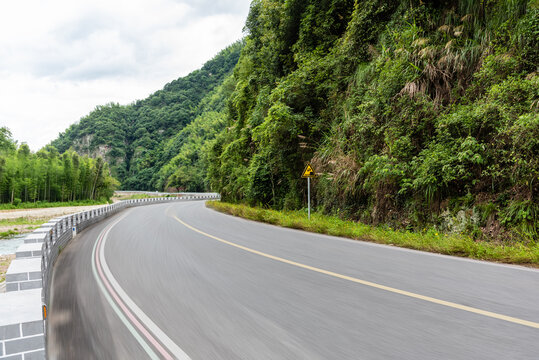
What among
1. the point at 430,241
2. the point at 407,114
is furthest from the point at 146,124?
the point at 430,241

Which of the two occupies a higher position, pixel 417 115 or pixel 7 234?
pixel 417 115

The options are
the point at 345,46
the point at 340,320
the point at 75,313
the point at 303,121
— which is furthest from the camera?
the point at 303,121

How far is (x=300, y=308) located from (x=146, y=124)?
163 meters

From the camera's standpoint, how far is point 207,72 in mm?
152625

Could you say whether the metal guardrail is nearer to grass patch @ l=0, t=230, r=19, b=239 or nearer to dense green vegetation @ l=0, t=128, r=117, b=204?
grass patch @ l=0, t=230, r=19, b=239

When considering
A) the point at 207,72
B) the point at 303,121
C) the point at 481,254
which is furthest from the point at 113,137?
the point at 481,254

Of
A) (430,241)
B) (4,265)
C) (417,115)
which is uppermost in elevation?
(417,115)

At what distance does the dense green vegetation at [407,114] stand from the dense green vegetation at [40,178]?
5496 cm

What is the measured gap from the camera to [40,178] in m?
56.6

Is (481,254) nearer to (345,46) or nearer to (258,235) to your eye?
(258,235)

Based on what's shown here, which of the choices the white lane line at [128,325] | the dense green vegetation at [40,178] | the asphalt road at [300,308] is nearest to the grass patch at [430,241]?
the asphalt road at [300,308]

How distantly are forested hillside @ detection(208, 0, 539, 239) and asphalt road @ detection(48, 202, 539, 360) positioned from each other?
7.79ft

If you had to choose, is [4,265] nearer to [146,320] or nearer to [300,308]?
[146,320]

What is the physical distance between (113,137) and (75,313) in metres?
168
